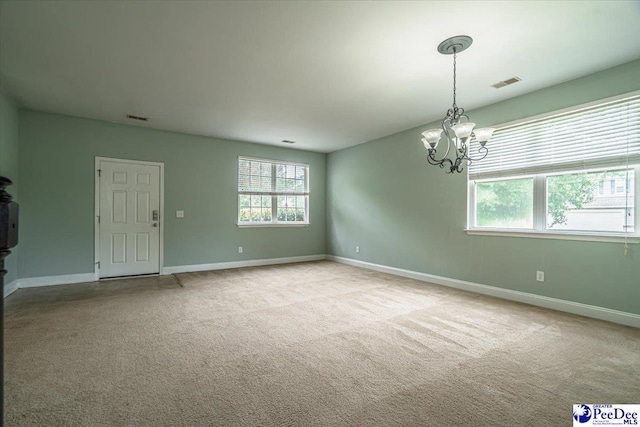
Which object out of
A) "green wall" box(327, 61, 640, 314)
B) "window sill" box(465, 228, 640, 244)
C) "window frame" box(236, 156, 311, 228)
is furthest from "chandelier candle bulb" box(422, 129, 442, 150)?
"window frame" box(236, 156, 311, 228)

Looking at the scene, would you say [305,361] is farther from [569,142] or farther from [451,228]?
[569,142]

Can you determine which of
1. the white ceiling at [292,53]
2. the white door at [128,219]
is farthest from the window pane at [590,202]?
the white door at [128,219]

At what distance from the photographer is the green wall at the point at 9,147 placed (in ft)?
12.7

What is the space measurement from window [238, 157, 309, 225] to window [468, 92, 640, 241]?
377 cm

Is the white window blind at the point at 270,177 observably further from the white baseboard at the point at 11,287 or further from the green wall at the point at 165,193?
the white baseboard at the point at 11,287

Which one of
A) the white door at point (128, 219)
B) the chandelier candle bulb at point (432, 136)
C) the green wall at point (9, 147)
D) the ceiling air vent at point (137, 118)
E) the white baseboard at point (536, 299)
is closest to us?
the chandelier candle bulb at point (432, 136)

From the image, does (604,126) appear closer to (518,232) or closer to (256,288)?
(518,232)

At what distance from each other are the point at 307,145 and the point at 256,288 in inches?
134

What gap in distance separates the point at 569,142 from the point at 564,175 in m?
0.38

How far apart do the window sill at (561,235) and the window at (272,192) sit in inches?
149

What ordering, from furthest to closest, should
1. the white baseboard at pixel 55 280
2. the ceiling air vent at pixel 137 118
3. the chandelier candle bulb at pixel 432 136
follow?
the ceiling air vent at pixel 137 118, the white baseboard at pixel 55 280, the chandelier candle bulb at pixel 432 136

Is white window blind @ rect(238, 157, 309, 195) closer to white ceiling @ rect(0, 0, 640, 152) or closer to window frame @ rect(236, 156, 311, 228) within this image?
window frame @ rect(236, 156, 311, 228)

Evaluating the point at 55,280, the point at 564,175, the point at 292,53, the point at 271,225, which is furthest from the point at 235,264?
the point at 564,175

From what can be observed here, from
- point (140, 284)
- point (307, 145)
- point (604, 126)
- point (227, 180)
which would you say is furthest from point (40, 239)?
point (604, 126)
